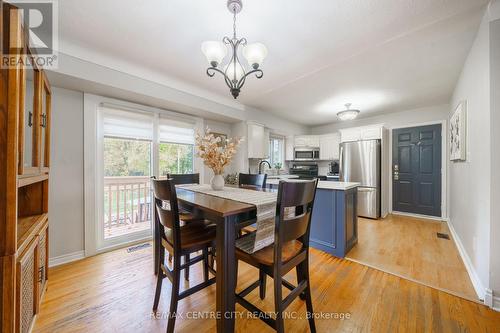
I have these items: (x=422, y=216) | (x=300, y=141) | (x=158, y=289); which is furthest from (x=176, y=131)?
(x=422, y=216)

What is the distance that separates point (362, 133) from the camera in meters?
4.40

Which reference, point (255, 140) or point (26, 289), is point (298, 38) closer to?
point (255, 140)

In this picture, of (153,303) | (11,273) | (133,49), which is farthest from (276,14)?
(153,303)

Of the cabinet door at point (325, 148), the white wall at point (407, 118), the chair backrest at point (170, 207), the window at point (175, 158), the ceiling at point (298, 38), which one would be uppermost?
the ceiling at point (298, 38)

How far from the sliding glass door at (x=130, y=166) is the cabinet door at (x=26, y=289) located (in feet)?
4.08

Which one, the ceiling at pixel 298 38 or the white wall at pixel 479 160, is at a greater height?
A: the ceiling at pixel 298 38

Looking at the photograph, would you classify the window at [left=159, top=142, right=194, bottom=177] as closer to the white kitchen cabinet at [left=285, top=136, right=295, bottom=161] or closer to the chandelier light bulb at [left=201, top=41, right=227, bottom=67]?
the chandelier light bulb at [left=201, top=41, right=227, bottom=67]

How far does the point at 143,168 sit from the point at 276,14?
2.67 metres

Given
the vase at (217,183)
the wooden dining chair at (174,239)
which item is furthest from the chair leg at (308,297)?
the vase at (217,183)

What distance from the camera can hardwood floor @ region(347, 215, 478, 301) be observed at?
1.86 m

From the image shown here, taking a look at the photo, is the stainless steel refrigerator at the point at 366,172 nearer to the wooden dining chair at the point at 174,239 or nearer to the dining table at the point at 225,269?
the wooden dining chair at the point at 174,239

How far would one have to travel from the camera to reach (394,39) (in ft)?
6.15

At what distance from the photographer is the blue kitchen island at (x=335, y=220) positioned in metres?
2.36

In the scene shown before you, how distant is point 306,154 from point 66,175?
495 cm
